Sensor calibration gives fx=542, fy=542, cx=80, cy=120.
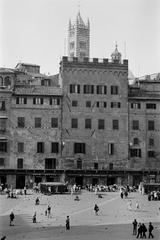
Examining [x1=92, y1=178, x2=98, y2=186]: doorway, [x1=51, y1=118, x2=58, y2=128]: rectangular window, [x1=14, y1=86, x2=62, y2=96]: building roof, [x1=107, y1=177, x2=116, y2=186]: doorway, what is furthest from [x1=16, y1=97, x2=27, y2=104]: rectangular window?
[x1=107, y1=177, x2=116, y2=186]: doorway

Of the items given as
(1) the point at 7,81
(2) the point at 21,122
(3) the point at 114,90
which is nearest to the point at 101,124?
(3) the point at 114,90

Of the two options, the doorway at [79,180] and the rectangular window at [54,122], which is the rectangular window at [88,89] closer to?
the rectangular window at [54,122]

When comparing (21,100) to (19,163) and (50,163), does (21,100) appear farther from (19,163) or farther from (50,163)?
(50,163)

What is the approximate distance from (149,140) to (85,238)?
142 feet

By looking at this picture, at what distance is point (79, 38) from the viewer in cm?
15350

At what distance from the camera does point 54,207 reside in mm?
53906

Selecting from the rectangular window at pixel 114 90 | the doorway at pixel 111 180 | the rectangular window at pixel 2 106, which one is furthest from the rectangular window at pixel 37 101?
the doorway at pixel 111 180

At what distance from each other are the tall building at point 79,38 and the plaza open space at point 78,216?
291ft

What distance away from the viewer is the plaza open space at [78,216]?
3988 centimetres

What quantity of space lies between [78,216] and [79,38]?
4307 inches

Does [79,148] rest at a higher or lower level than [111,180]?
higher

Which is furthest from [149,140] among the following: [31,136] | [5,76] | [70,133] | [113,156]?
[5,76]

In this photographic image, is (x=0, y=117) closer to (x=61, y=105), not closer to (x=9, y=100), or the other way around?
(x=9, y=100)

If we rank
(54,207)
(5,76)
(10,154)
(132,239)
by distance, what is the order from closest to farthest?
1. (132,239)
2. (54,207)
3. (10,154)
4. (5,76)
